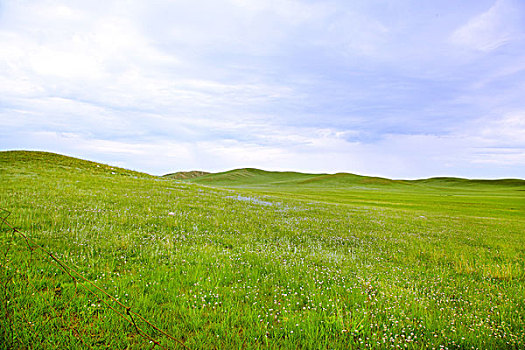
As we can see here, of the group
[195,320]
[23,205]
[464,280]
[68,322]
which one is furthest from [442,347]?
[23,205]

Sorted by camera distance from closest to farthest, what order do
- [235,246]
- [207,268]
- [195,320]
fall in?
[195,320] < [207,268] < [235,246]

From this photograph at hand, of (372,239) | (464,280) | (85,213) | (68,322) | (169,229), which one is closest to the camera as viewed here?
(68,322)

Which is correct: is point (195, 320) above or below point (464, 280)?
above

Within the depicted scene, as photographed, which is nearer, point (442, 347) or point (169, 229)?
point (442, 347)

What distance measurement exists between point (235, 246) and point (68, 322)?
18.8 ft

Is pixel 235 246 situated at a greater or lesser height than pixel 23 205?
lesser

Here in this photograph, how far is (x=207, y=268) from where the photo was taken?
6.61 meters

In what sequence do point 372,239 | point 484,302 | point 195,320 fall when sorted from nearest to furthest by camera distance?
point 195,320, point 484,302, point 372,239

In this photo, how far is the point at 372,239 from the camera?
13086 millimetres

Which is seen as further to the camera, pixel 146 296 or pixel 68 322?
pixel 146 296

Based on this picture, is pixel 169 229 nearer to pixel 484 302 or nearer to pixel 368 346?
pixel 368 346

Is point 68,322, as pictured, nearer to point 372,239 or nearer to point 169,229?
point 169,229

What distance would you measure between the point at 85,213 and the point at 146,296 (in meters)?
9.46

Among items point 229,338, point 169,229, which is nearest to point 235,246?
point 169,229
